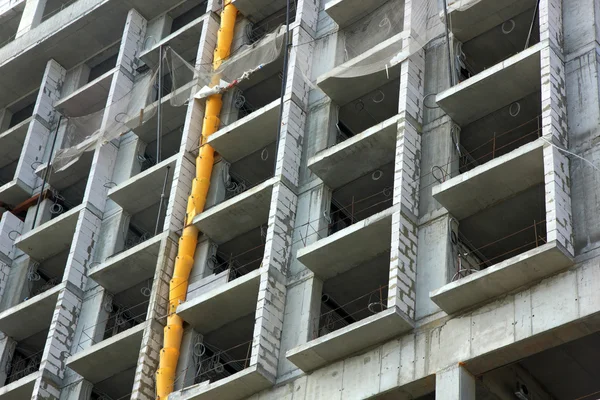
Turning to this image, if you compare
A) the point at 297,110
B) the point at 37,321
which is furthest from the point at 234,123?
the point at 37,321

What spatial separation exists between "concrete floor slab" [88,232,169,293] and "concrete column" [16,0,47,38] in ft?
58.2

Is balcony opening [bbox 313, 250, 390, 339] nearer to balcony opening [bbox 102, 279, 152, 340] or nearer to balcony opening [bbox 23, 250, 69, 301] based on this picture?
balcony opening [bbox 102, 279, 152, 340]

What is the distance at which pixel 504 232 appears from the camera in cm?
4069

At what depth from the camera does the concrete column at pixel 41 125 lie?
5662cm

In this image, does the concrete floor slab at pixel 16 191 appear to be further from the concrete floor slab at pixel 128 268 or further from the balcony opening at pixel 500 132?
the balcony opening at pixel 500 132

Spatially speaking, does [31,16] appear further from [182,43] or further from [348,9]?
[348,9]

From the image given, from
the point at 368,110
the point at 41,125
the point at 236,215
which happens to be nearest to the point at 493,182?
the point at 368,110

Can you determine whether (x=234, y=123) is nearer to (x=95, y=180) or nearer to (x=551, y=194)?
(x=95, y=180)

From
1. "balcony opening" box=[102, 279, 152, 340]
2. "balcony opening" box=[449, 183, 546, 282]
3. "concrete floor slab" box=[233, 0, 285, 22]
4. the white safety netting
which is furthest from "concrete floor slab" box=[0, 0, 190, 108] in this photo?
"balcony opening" box=[449, 183, 546, 282]

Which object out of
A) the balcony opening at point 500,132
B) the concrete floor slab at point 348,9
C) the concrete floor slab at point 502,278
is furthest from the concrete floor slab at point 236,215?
the concrete floor slab at point 502,278

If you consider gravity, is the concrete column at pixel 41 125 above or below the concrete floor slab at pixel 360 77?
above

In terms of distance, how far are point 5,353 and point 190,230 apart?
10007 mm

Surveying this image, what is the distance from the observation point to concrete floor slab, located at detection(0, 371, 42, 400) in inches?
1836

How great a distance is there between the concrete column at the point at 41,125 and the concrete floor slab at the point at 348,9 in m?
16.1
